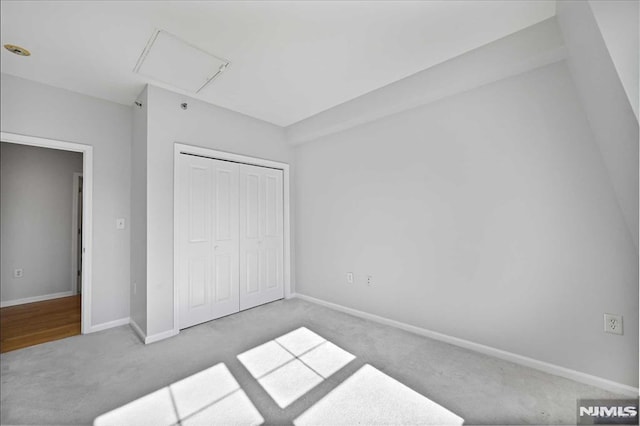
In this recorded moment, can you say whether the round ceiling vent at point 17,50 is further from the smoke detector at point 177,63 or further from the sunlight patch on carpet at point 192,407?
the sunlight patch on carpet at point 192,407

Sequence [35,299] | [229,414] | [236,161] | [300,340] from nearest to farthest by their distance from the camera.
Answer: [229,414], [300,340], [236,161], [35,299]

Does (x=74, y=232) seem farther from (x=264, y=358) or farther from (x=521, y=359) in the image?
(x=521, y=359)

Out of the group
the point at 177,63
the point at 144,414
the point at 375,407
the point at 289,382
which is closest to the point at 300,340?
the point at 289,382

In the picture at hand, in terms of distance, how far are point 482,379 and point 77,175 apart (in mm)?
6116

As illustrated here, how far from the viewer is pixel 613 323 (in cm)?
187

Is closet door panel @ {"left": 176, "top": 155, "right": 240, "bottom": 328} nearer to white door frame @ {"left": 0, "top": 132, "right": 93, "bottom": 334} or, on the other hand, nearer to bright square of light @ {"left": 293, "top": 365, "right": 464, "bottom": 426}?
white door frame @ {"left": 0, "top": 132, "right": 93, "bottom": 334}

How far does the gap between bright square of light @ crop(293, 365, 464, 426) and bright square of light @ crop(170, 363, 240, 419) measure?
626 mm

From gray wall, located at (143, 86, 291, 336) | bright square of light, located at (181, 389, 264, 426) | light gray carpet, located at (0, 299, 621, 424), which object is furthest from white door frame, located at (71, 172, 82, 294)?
bright square of light, located at (181, 389, 264, 426)

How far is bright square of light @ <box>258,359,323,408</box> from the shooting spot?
1.85m

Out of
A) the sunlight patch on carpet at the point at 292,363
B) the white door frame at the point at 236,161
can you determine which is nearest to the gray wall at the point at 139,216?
the white door frame at the point at 236,161

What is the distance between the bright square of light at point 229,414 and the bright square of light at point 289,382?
172mm

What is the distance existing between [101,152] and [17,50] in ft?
3.59

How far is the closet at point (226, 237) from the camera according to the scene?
307 centimetres

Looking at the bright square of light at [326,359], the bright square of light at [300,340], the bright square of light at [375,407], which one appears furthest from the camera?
the bright square of light at [300,340]
